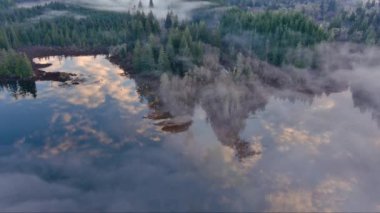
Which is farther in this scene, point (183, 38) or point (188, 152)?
point (183, 38)

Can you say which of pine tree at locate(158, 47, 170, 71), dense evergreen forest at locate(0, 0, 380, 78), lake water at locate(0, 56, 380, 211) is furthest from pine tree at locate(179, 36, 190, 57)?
lake water at locate(0, 56, 380, 211)

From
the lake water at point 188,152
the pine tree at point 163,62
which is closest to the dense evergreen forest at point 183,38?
the pine tree at point 163,62

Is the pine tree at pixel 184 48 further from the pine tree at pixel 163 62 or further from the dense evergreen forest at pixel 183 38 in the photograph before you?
the pine tree at pixel 163 62

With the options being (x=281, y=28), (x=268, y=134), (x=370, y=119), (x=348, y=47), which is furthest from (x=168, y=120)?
(x=348, y=47)

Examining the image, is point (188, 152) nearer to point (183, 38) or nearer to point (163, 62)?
point (163, 62)

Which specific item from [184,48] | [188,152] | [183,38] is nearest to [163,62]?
[184,48]

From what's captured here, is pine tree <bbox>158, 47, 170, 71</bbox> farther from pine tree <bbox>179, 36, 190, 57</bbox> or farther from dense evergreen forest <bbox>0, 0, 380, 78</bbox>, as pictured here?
pine tree <bbox>179, 36, 190, 57</bbox>

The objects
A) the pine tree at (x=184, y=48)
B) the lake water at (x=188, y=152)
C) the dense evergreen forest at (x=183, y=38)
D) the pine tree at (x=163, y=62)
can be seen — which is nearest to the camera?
the lake water at (x=188, y=152)

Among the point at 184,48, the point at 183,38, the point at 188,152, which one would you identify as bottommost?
the point at 188,152
